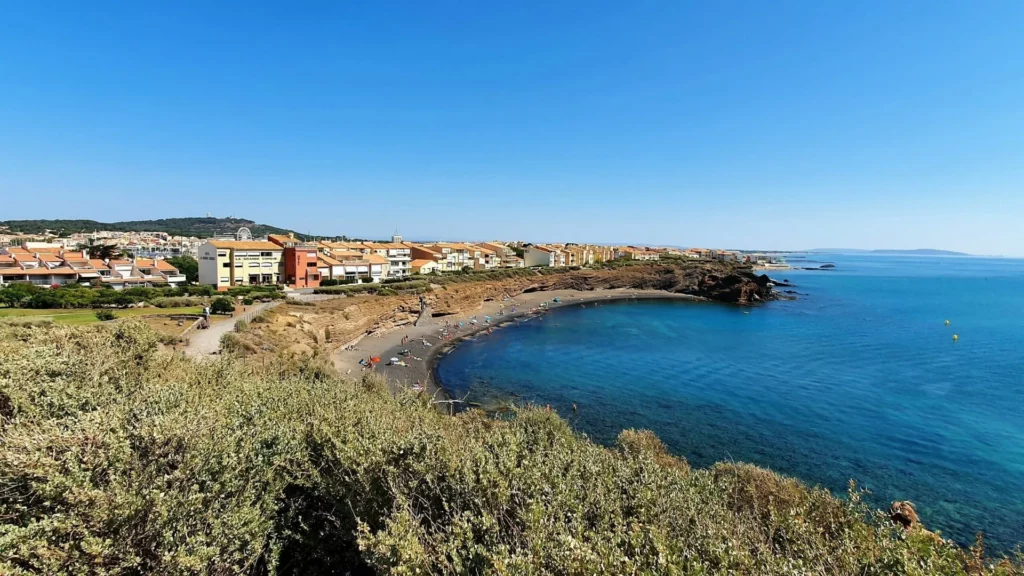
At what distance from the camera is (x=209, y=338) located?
26969mm

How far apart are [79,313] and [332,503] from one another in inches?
1366

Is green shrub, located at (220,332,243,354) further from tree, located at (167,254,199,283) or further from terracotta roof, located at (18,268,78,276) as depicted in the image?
tree, located at (167,254,199,283)

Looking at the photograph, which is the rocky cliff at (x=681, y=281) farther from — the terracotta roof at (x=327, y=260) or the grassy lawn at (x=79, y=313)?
the grassy lawn at (x=79, y=313)

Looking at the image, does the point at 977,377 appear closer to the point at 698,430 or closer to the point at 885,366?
the point at 885,366

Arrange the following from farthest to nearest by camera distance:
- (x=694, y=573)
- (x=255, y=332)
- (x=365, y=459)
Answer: (x=255, y=332)
(x=365, y=459)
(x=694, y=573)

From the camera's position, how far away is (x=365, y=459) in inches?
351

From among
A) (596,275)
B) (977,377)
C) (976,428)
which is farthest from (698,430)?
(596,275)

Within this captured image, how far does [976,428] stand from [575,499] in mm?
34847

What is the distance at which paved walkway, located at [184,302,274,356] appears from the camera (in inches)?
928

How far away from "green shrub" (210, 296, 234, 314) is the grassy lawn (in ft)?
3.17

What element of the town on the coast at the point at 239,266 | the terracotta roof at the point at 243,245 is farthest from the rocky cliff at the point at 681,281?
the terracotta roof at the point at 243,245

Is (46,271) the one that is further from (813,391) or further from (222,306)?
(813,391)

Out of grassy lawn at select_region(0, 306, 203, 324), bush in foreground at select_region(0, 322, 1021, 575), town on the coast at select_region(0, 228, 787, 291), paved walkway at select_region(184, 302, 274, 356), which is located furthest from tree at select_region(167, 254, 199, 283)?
bush in foreground at select_region(0, 322, 1021, 575)

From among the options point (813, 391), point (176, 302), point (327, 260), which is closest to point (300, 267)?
point (327, 260)
